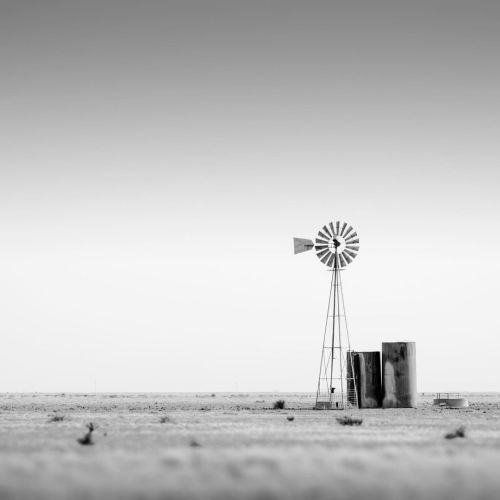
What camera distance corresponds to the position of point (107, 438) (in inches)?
709

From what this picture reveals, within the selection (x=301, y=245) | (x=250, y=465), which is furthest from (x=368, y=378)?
(x=250, y=465)

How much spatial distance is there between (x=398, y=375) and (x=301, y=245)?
7.68 metres

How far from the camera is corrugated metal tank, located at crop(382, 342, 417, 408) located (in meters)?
36.8

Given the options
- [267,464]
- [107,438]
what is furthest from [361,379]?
[267,464]

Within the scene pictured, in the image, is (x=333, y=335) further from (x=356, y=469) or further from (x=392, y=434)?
(x=356, y=469)

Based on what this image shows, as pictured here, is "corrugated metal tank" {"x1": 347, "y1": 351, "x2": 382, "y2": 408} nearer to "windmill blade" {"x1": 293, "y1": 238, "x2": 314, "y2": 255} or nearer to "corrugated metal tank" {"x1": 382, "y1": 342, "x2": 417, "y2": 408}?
"corrugated metal tank" {"x1": 382, "y1": 342, "x2": 417, "y2": 408}

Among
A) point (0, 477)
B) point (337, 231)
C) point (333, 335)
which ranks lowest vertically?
point (0, 477)

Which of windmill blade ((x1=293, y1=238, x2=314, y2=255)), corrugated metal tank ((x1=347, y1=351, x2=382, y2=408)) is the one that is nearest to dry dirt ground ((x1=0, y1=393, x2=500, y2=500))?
corrugated metal tank ((x1=347, y1=351, x2=382, y2=408))

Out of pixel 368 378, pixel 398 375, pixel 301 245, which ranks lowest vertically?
pixel 368 378

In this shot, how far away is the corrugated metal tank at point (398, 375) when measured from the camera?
1448 inches

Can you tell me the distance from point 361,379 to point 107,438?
20945mm

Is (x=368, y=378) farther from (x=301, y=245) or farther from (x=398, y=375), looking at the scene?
(x=301, y=245)

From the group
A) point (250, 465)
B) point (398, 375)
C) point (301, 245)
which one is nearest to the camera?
point (250, 465)

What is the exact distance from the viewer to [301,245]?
3969 centimetres
